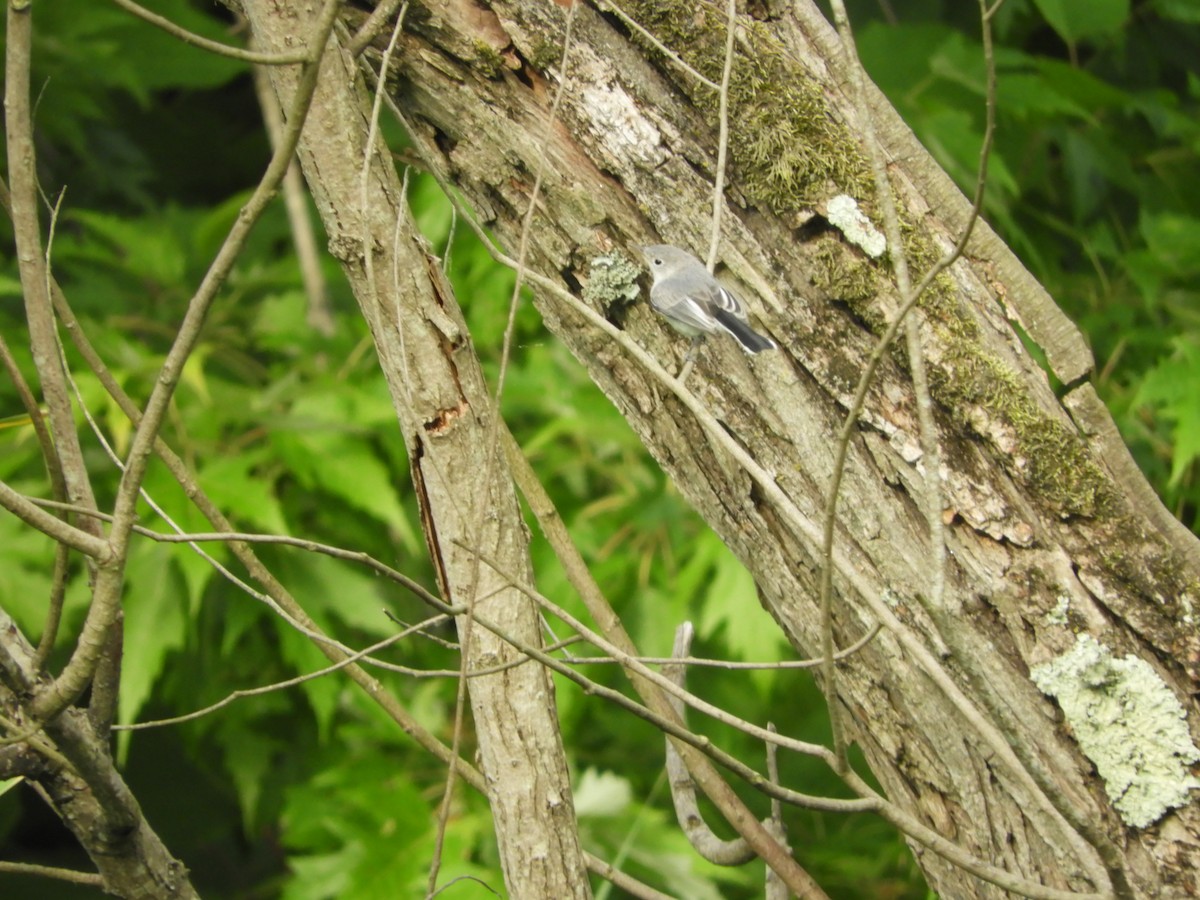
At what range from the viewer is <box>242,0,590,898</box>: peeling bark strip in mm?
1143

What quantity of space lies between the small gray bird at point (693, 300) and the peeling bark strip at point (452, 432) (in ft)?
0.82

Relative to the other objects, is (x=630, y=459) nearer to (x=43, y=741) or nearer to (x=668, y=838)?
(x=668, y=838)

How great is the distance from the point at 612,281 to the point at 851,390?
328mm

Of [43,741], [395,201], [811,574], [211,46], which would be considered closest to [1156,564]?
[811,574]

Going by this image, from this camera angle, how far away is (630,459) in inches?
118

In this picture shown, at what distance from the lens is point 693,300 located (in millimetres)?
1175

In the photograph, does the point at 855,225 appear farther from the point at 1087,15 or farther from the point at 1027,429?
the point at 1087,15

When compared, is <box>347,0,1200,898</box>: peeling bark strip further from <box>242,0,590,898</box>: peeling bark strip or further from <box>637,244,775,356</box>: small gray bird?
<box>242,0,590,898</box>: peeling bark strip

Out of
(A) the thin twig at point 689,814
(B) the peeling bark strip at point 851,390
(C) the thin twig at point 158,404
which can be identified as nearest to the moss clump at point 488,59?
(B) the peeling bark strip at point 851,390

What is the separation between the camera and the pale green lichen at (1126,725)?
3.72 ft

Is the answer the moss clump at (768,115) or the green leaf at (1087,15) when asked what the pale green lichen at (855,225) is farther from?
the green leaf at (1087,15)

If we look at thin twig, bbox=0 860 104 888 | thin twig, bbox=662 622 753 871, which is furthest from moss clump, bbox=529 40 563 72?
thin twig, bbox=0 860 104 888

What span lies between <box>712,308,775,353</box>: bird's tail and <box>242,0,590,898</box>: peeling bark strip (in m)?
0.30

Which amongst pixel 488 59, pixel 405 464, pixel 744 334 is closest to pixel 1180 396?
pixel 744 334
